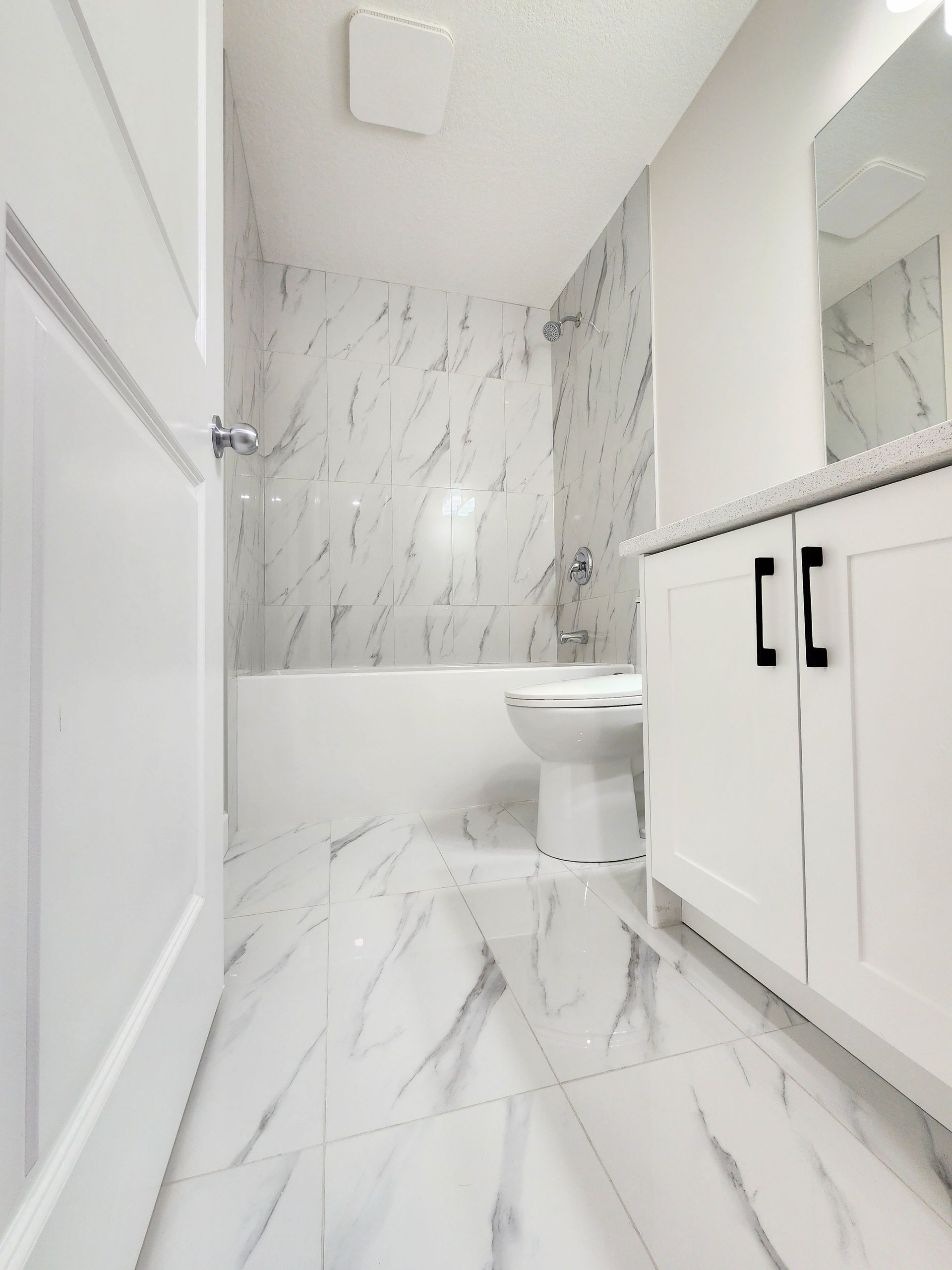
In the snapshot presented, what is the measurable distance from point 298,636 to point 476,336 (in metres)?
1.74

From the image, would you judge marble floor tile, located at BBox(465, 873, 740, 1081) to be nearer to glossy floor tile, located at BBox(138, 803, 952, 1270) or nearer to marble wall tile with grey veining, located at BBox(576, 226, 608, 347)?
glossy floor tile, located at BBox(138, 803, 952, 1270)

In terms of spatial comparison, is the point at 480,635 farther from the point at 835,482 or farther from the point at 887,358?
the point at 835,482

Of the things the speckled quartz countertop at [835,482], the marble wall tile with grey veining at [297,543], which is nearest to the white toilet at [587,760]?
the speckled quartz countertop at [835,482]

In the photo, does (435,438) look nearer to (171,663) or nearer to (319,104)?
(319,104)

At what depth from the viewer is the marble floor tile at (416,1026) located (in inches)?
28.3

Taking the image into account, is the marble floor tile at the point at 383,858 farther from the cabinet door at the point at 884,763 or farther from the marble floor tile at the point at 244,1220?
the cabinet door at the point at 884,763

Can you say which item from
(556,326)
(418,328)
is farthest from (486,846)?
(418,328)

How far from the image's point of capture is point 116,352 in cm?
47

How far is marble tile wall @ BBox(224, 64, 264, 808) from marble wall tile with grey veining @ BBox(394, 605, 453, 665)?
2.05 ft

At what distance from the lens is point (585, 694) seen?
55.0 inches

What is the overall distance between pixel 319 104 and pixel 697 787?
90.9 inches

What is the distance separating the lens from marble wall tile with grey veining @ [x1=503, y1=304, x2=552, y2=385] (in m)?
3.00

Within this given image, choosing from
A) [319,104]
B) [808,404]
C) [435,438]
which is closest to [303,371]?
[435,438]

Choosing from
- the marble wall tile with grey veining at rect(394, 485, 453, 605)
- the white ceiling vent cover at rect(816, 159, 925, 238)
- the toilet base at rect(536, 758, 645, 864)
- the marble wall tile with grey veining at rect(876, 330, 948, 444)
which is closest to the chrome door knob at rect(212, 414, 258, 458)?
the toilet base at rect(536, 758, 645, 864)
